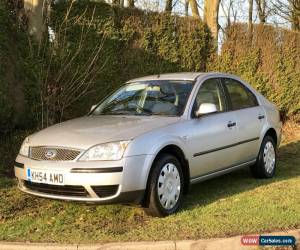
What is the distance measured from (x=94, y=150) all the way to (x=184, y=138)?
1195 millimetres

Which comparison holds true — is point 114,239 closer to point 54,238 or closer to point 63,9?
point 54,238

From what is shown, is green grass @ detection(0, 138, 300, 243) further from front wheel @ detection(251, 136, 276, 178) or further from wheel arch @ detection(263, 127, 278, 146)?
wheel arch @ detection(263, 127, 278, 146)

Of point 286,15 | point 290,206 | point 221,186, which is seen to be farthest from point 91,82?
point 286,15

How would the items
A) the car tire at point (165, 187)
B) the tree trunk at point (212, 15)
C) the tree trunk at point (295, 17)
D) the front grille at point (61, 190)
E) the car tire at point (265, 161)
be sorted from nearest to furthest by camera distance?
1. the front grille at point (61, 190)
2. the car tire at point (165, 187)
3. the car tire at point (265, 161)
4. the tree trunk at point (212, 15)
5. the tree trunk at point (295, 17)

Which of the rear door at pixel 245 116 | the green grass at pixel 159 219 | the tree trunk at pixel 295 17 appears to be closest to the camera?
the green grass at pixel 159 219

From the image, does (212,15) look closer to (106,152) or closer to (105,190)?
(106,152)

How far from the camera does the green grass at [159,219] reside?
565 cm

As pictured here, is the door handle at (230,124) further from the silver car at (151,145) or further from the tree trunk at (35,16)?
the tree trunk at (35,16)

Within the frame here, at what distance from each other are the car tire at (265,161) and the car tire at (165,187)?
2160 millimetres

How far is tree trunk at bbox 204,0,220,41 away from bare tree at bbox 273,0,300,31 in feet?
27.0

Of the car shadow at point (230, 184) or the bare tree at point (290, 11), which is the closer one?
the car shadow at point (230, 184)

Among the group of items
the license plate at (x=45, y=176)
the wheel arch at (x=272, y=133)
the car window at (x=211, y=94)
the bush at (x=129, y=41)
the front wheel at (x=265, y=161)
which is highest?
the bush at (x=129, y=41)

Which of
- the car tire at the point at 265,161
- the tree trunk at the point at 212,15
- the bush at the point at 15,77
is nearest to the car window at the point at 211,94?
the car tire at the point at 265,161

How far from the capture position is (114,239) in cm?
549
